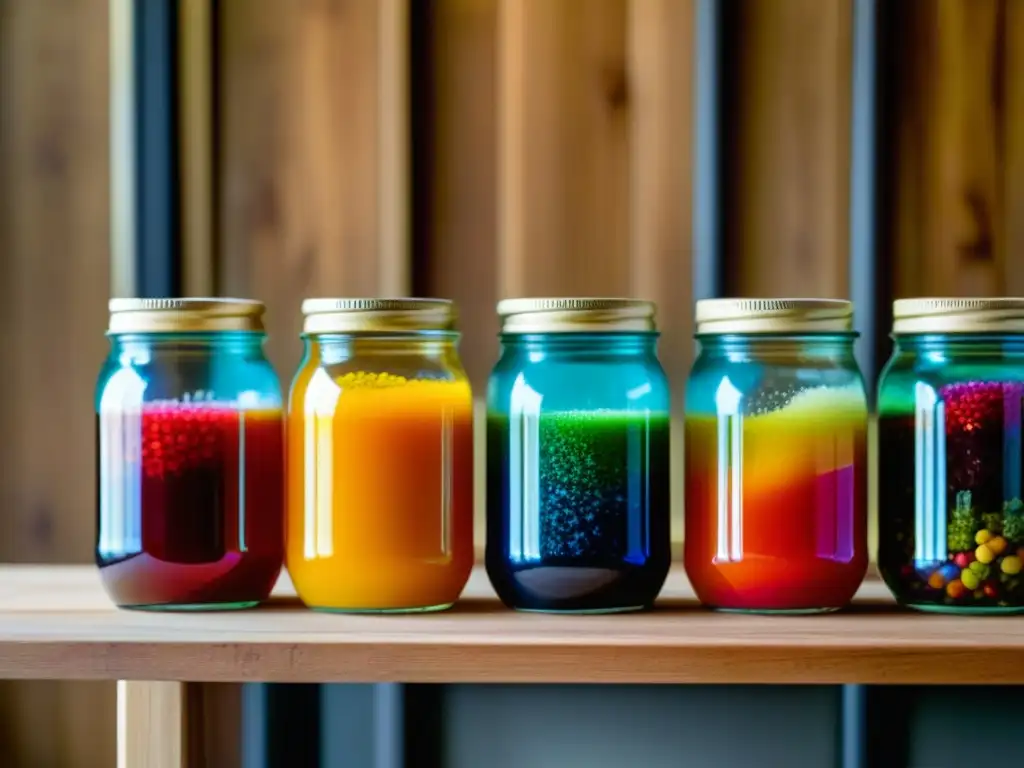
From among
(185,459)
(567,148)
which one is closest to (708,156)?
(567,148)

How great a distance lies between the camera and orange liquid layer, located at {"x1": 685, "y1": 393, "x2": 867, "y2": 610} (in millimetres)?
940

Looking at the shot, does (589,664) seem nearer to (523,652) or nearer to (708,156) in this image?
(523,652)

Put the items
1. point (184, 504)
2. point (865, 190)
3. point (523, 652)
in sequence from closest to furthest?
point (523, 652) < point (184, 504) < point (865, 190)

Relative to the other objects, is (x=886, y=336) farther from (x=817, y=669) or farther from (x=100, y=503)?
(x=100, y=503)

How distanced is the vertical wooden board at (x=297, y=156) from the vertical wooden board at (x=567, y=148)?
0.15m

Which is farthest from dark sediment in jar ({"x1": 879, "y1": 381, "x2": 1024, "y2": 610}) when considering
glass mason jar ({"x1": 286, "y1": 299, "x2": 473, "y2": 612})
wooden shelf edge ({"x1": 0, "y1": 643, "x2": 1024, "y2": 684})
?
glass mason jar ({"x1": 286, "y1": 299, "x2": 473, "y2": 612})

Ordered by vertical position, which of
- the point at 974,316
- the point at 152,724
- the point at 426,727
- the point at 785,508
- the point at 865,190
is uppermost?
the point at 865,190

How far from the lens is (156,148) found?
53.8 inches

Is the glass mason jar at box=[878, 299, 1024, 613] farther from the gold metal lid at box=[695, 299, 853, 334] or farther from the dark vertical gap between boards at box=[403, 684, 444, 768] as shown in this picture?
the dark vertical gap between boards at box=[403, 684, 444, 768]

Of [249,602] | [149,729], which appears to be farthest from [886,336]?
[149,729]

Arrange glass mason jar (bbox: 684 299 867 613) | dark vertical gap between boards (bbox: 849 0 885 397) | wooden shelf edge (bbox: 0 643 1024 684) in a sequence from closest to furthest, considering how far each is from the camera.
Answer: wooden shelf edge (bbox: 0 643 1024 684), glass mason jar (bbox: 684 299 867 613), dark vertical gap between boards (bbox: 849 0 885 397)

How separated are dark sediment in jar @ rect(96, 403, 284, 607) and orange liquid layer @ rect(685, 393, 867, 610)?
0.34 meters

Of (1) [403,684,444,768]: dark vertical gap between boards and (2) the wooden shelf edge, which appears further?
(1) [403,684,444,768]: dark vertical gap between boards

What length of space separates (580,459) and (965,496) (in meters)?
0.28
